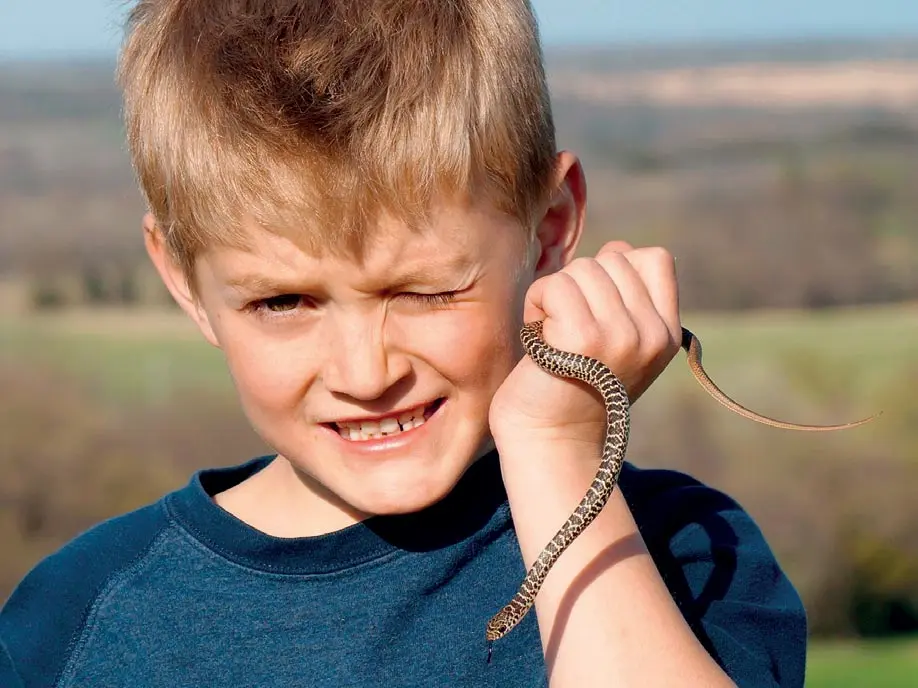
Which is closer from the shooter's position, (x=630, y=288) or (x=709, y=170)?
(x=630, y=288)

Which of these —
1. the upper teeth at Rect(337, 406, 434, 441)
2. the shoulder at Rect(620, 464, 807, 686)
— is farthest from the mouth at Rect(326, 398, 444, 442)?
the shoulder at Rect(620, 464, 807, 686)

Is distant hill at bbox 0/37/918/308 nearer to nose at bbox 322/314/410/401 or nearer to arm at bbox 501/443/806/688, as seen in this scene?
arm at bbox 501/443/806/688

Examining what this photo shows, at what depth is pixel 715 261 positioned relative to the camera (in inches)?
274

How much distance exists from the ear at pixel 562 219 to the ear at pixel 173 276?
0.55 meters

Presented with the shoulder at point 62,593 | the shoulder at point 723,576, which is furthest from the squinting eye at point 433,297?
the shoulder at point 62,593

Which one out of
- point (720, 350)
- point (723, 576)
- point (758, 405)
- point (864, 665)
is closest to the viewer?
point (723, 576)

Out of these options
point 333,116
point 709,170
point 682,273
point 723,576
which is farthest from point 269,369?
point 709,170

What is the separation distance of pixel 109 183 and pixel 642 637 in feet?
18.8

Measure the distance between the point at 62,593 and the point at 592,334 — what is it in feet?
3.31

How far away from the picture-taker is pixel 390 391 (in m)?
1.81

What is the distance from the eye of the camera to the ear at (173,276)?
6.63 ft

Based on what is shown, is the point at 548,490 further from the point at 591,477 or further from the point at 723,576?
the point at 723,576

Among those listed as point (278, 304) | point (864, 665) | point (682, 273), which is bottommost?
point (864, 665)

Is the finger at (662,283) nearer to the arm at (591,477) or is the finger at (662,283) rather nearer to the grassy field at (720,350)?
the arm at (591,477)
